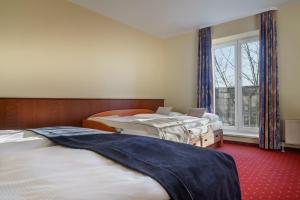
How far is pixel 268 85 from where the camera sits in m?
3.61

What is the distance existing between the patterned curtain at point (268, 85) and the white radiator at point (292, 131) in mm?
115

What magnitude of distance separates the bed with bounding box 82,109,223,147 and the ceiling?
6.12 ft

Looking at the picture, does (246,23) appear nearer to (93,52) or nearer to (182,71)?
(182,71)

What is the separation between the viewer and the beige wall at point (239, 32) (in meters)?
3.45

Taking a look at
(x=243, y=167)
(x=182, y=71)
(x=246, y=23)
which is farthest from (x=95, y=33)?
(x=243, y=167)

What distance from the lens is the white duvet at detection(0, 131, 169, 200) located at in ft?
2.32

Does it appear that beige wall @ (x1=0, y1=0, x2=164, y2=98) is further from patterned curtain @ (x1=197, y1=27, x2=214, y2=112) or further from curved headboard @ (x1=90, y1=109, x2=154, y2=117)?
patterned curtain @ (x1=197, y1=27, x2=214, y2=112)

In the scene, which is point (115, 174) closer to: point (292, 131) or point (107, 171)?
point (107, 171)

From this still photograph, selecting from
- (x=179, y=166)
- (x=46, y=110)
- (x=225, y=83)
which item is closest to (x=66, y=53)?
(x=46, y=110)

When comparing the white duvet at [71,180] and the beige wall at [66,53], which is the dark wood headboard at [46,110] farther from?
the white duvet at [71,180]

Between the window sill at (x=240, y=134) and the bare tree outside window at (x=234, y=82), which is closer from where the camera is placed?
the window sill at (x=240, y=134)

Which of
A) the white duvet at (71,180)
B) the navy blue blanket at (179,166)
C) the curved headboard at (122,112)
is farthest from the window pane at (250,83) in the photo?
the white duvet at (71,180)

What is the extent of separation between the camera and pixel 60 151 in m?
1.28

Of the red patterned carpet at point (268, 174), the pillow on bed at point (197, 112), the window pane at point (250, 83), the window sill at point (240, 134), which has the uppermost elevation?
the window pane at point (250, 83)
